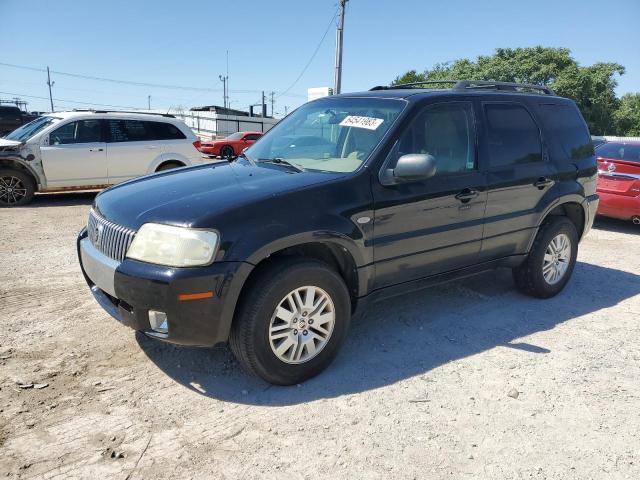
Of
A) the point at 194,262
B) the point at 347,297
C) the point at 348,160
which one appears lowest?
the point at 347,297

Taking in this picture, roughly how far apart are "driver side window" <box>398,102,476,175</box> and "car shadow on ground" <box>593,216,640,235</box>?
5838 millimetres

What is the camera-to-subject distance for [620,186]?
26.7 ft

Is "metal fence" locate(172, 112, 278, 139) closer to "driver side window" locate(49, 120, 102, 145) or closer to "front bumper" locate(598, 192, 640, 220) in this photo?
"driver side window" locate(49, 120, 102, 145)

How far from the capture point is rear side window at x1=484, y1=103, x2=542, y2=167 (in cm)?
421

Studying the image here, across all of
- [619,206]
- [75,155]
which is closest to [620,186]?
[619,206]

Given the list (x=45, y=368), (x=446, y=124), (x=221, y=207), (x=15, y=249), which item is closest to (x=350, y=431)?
(x=221, y=207)

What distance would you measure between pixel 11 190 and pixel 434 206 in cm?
846

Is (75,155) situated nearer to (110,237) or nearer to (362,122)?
(110,237)

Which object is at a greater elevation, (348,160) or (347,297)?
(348,160)

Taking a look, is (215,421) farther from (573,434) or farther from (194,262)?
(573,434)

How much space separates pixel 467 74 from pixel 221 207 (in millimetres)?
32534

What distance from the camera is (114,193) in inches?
142

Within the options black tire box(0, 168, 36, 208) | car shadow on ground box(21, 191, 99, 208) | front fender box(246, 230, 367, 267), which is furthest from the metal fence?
front fender box(246, 230, 367, 267)

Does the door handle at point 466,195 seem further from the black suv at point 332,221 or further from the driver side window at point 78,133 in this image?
the driver side window at point 78,133
